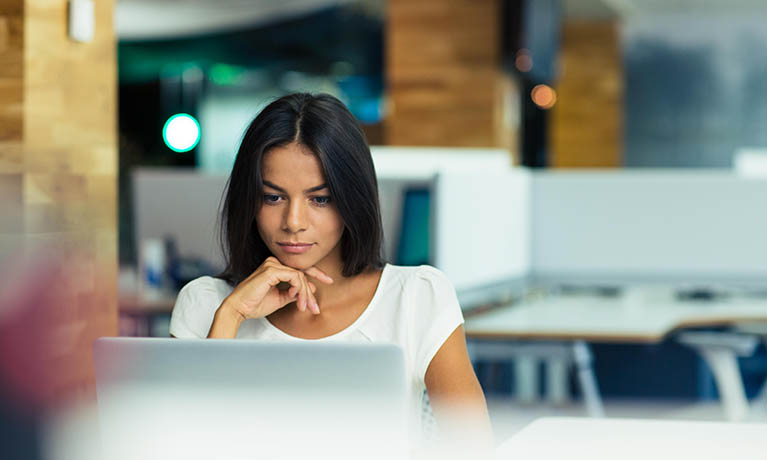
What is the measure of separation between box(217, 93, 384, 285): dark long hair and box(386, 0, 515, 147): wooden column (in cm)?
581

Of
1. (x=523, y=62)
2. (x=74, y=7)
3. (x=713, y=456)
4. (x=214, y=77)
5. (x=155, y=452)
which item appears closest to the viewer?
(x=155, y=452)

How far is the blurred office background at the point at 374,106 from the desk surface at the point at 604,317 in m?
0.31

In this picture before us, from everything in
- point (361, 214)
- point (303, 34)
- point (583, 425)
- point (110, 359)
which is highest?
point (303, 34)

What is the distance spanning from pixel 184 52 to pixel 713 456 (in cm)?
1124

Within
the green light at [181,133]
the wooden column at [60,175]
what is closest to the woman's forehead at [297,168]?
the wooden column at [60,175]

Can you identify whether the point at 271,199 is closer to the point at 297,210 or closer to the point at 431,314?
the point at 297,210

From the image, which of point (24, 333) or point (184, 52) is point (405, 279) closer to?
point (24, 333)

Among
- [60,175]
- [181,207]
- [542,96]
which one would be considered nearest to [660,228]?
[181,207]

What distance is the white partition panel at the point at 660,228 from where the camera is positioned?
399cm

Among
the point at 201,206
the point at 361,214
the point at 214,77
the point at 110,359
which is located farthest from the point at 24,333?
the point at 214,77

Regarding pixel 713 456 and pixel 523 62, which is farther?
pixel 523 62

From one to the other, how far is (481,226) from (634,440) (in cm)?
224

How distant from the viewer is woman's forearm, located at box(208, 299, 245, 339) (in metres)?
1.34

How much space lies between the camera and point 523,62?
732 cm
